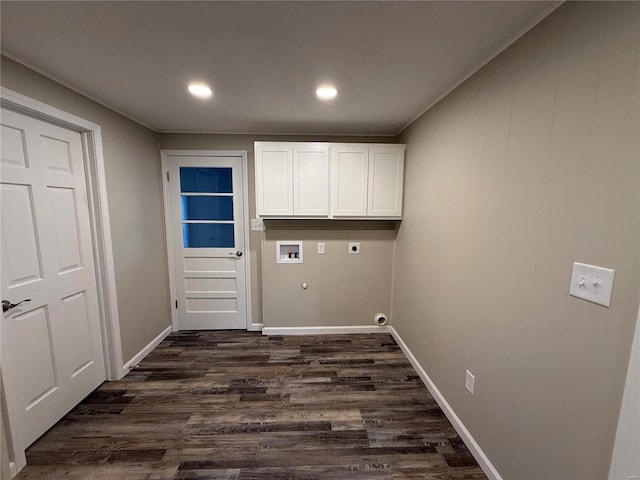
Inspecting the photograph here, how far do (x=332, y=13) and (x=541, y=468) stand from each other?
2.21 meters

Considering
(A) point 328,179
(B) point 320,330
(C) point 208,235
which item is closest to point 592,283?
(A) point 328,179

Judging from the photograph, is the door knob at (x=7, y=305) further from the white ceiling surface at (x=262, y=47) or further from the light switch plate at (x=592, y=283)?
the light switch plate at (x=592, y=283)

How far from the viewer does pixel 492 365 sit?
1443mm

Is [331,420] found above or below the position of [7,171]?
below

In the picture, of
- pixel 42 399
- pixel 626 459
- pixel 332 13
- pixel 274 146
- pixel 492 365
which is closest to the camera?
pixel 626 459

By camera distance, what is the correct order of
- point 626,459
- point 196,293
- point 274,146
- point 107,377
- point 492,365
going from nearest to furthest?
point 626,459, point 492,365, point 107,377, point 274,146, point 196,293

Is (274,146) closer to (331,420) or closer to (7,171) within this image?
(7,171)

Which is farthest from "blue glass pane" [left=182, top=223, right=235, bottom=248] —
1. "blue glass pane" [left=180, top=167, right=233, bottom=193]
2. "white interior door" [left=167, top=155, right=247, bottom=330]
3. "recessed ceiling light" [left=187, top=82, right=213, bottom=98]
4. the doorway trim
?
"recessed ceiling light" [left=187, top=82, right=213, bottom=98]

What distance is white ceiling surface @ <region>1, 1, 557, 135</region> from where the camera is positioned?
1.10 meters

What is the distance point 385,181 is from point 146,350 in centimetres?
305

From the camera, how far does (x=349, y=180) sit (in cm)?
270

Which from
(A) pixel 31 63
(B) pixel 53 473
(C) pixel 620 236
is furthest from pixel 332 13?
(B) pixel 53 473

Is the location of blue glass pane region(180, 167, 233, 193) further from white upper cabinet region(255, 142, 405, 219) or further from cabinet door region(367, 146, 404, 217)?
cabinet door region(367, 146, 404, 217)

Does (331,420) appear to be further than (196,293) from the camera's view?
No
